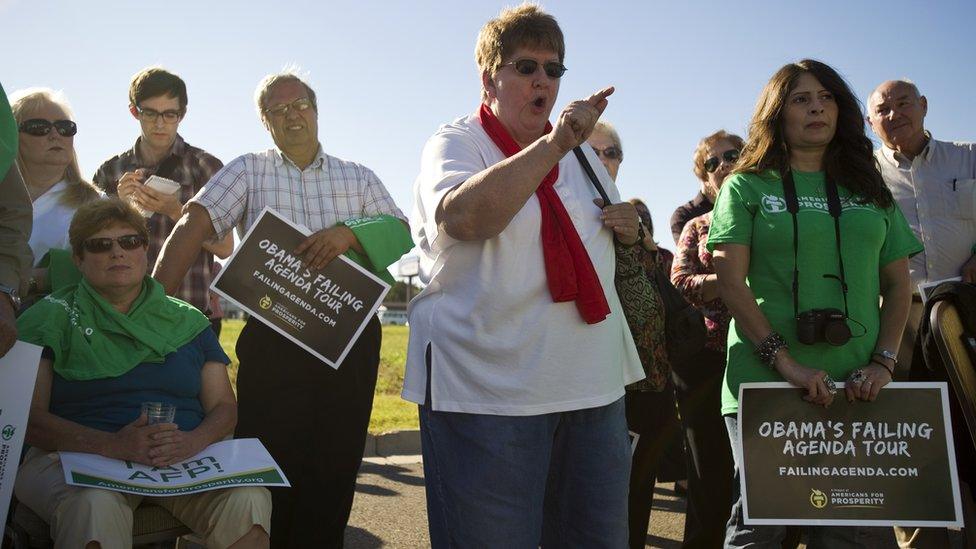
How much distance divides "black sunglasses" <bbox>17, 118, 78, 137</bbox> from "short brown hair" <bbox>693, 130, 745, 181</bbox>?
10.7 feet

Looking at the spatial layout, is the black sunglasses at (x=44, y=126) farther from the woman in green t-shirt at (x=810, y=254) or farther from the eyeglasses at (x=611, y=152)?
the woman in green t-shirt at (x=810, y=254)

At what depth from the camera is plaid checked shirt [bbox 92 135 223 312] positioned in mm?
4977

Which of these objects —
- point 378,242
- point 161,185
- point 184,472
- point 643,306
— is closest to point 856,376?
point 643,306

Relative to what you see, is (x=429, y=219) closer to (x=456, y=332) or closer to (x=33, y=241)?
(x=456, y=332)

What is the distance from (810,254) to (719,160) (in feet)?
6.61

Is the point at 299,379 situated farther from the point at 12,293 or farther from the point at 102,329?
the point at 12,293

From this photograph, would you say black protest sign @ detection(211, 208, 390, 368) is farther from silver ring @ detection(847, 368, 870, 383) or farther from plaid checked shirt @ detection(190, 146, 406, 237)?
silver ring @ detection(847, 368, 870, 383)

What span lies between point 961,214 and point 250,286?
3889 millimetres

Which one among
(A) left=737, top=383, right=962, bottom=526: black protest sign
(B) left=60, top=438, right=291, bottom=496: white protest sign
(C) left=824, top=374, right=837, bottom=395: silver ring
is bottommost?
(B) left=60, top=438, right=291, bottom=496: white protest sign

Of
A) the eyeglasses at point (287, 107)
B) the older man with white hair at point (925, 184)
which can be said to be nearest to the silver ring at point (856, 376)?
the older man with white hair at point (925, 184)

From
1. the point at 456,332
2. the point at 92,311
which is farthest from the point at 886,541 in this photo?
the point at 92,311

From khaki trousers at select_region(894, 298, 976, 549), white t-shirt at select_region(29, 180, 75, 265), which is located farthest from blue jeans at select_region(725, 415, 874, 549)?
white t-shirt at select_region(29, 180, 75, 265)

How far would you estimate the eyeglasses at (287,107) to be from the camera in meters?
4.31

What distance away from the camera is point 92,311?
3.81m
